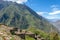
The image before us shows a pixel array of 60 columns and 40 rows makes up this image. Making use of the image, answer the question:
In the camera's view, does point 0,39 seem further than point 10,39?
No

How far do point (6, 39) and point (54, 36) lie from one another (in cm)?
5651

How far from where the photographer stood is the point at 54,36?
287 ft

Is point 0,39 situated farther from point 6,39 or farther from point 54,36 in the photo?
point 54,36

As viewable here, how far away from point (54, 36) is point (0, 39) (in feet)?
195

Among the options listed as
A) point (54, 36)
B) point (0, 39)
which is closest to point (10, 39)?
point (0, 39)

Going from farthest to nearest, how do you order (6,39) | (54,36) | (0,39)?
(54,36) < (6,39) < (0,39)

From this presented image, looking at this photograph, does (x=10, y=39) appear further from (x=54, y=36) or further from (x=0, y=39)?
(x=54, y=36)

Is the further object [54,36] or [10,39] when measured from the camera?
[54,36]

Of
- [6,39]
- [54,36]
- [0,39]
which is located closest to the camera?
[0,39]

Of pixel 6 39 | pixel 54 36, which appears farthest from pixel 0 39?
pixel 54 36

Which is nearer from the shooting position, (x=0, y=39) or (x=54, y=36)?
(x=0, y=39)

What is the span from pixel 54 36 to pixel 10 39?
55.8m

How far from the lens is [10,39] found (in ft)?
111
